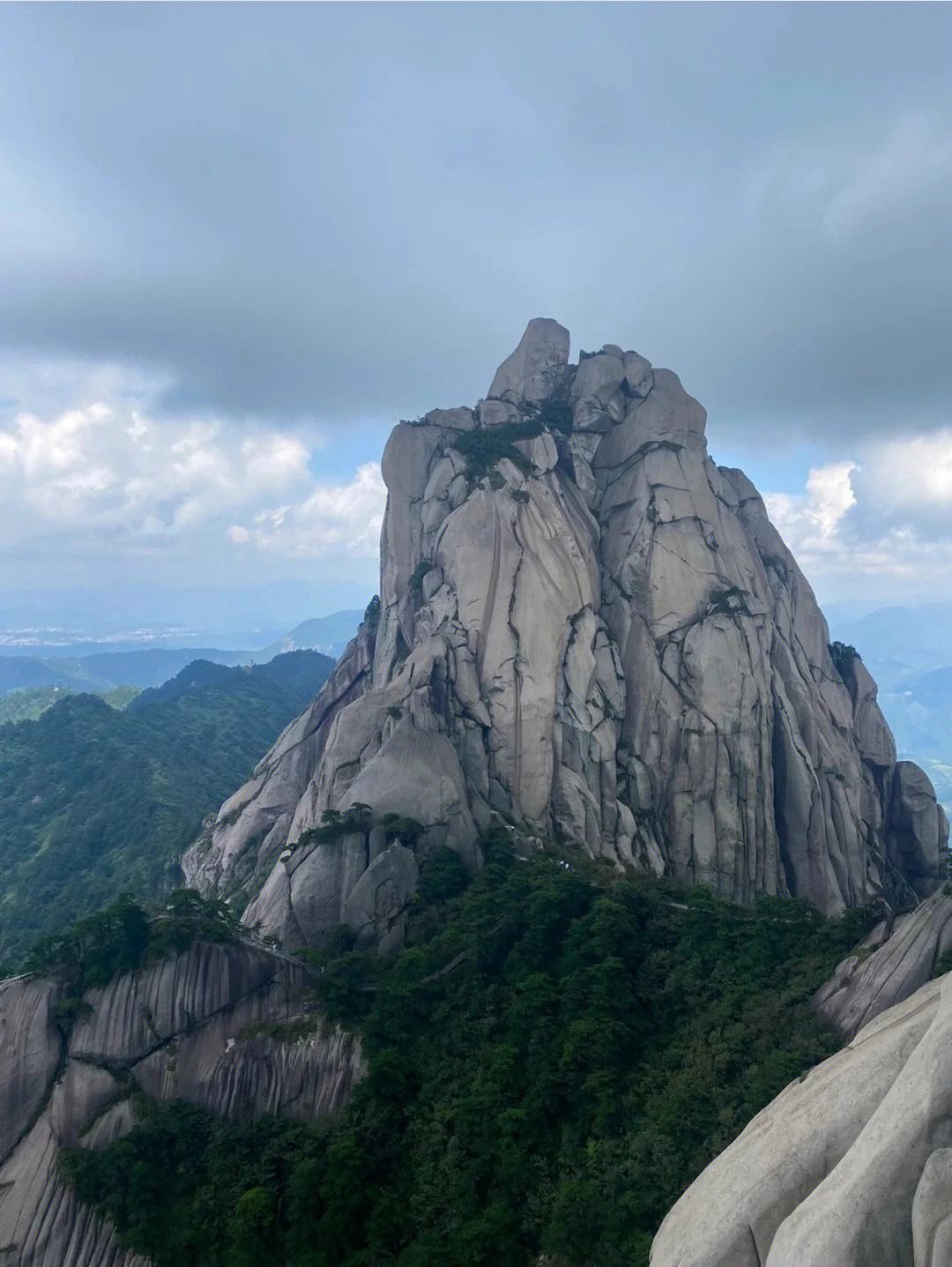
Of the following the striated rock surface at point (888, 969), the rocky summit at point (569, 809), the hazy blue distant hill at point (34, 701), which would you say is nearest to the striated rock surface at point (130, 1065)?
the rocky summit at point (569, 809)

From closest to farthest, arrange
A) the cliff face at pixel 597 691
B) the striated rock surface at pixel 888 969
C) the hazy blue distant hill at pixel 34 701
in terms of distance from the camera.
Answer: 1. the striated rock surface at pixel 888 969
2. the cliff face at pixel 597 691
3. the hazy blue distant hill at pixel 34 701

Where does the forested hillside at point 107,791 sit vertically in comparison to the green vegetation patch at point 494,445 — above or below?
below

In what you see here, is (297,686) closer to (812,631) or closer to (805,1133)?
(812,631)

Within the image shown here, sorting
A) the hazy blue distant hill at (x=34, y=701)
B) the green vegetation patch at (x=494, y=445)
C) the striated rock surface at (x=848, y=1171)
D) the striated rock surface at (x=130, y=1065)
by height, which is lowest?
the striated rock surface at (x=130, y=1065)

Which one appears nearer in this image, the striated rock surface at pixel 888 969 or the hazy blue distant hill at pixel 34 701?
the striated rock surface at pixel 888 969

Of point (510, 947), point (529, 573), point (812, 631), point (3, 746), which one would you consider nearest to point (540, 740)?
point (529, 573)

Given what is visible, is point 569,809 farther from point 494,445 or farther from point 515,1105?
point 494,445

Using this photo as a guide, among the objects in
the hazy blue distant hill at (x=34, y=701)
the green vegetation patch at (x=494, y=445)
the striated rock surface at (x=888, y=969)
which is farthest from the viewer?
A: the hazy blue distant hill at (x=34, y=701)

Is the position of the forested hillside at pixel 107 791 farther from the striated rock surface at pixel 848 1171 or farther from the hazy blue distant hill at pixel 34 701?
the striated rock surface at pixel 848 1171
